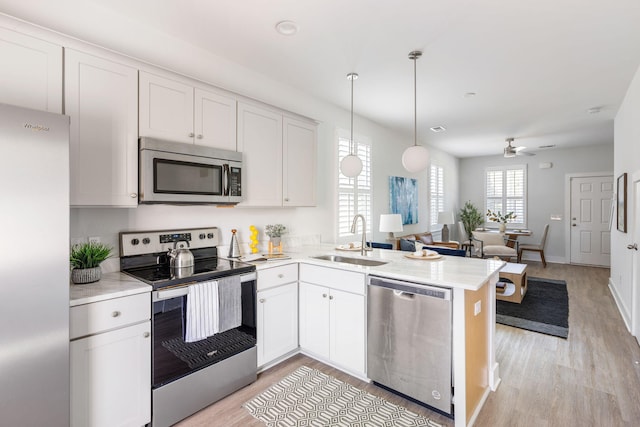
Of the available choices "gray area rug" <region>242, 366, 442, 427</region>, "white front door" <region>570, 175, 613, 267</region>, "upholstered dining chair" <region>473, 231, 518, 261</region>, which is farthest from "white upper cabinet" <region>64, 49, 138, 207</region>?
"white front door" <region>570, 175, 613, 267</region>

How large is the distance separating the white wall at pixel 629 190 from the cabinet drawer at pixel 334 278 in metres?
2.75

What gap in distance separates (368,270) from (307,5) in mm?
1893

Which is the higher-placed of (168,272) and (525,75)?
(525,75)

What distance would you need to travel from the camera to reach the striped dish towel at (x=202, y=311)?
78.4 inches

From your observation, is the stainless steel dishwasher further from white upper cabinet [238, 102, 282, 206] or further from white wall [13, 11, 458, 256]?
white wall [13, 11, 458, 256]

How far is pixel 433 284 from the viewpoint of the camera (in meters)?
1.99

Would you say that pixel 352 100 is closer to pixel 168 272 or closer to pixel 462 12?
pixel 462 12

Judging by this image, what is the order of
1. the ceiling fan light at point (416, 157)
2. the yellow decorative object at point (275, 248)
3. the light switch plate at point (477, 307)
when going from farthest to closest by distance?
the yellow decorative object at point (275, 248)
the ceiling fan light at point (416, 157)
the light switch plate at point (477, 307)

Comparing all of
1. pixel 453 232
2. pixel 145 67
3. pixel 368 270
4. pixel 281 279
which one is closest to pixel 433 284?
pixel 368 270

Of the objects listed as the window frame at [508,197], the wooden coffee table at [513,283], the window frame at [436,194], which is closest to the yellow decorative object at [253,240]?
the wooden coffee table at [513,283]

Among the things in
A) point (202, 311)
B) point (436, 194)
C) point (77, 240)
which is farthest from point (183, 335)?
point (436, 194)

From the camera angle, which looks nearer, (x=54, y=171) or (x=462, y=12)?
(x=54, y=171)

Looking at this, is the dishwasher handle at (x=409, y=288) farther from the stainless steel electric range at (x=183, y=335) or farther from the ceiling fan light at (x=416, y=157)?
the ceiling fan light at (x=416, y=157)

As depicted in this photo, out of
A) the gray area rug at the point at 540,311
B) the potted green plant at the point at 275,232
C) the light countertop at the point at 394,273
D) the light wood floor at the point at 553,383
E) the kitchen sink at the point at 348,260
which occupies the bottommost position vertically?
the light wood floor at the point at 553,383
